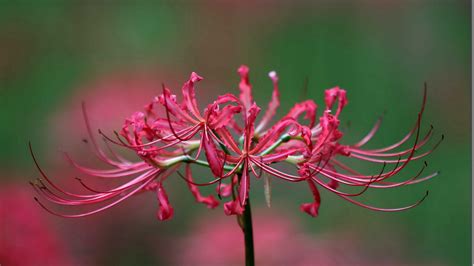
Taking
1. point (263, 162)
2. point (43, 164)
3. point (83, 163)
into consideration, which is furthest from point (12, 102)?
point (263, 162)

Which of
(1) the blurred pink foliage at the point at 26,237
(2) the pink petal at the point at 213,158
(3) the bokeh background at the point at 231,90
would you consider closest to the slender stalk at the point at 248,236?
(2) the pink petal at the point at 213,158

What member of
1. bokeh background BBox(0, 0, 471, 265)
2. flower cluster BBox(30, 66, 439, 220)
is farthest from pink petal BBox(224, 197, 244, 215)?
bokeh background BBox(0, 0, 471, 265)

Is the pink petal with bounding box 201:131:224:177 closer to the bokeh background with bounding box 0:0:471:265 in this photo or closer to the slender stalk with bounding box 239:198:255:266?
the slender stalk with bounding box 239:198:255:266

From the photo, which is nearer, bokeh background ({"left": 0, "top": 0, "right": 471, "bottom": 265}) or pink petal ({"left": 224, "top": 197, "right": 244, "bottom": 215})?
pink petal ({"left": 224, "top": 197, "right": 244, "bottom": 215})

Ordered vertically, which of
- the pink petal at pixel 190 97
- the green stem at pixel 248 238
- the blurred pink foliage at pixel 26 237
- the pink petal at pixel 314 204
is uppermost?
the pink petal at pixel 190 97

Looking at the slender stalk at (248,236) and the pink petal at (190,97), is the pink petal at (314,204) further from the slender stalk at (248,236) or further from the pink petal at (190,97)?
the pink petal at (190,97)

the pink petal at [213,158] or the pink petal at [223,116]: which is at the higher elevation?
the pink petal at [223,116]

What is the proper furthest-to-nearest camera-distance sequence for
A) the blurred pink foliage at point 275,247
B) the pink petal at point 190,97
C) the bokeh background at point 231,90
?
1. the bokeh background at point 231,90
2. the blurred pink foliage at point 275,247
3. the pink petal at point 190,97

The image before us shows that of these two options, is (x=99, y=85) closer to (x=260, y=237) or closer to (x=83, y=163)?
(x=83, y=163)
